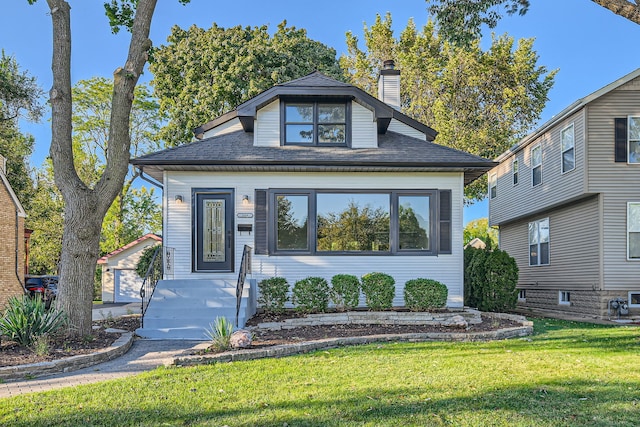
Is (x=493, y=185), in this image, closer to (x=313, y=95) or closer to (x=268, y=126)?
(x=313, y=95)

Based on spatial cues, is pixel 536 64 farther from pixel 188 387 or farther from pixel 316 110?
pixel 188 387

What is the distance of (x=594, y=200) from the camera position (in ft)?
42.5

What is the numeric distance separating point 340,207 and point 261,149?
2238mm

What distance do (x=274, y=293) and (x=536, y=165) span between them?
991cm

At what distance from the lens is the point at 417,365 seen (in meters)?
6.26

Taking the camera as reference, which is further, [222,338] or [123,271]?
[123,271]

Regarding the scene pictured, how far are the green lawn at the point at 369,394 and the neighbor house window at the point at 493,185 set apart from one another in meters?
13.6

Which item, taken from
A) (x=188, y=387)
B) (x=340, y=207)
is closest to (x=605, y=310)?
(x=340, y=207)

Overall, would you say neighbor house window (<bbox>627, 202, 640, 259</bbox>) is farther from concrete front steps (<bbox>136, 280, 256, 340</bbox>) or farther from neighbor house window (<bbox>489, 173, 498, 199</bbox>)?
concrete front steps (<bbox>136, 280, 256, 340</bbox>)

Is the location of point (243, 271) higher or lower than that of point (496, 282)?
higher

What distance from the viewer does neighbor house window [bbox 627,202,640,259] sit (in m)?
12.6

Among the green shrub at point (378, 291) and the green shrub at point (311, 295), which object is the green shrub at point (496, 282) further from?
the green shrub at point (311, 295)

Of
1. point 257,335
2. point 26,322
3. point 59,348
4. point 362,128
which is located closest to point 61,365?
point 59,348

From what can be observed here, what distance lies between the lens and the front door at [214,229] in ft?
36.9
